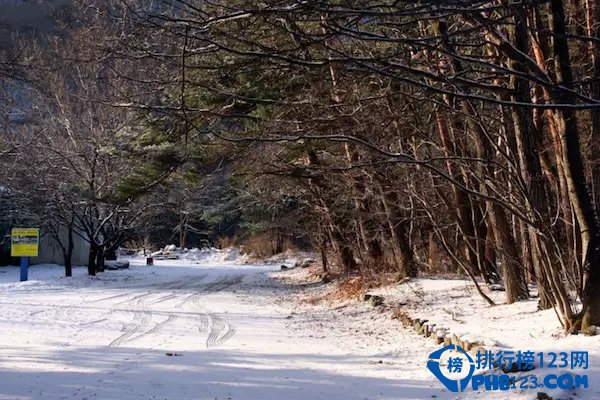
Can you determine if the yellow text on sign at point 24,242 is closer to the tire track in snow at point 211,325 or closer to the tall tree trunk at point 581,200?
the tire track in snow at point 211,325

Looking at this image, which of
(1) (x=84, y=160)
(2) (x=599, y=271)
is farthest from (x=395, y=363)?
(1) (x=84, y=160)

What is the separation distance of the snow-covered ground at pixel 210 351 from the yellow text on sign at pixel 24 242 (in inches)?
233

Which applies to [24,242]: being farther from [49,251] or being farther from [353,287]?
[353,287]

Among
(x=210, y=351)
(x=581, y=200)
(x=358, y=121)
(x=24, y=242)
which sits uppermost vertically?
(x=358, y=121)

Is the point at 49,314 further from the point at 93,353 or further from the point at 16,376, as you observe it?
the point at 16,376

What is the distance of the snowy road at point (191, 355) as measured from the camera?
5.81 metres

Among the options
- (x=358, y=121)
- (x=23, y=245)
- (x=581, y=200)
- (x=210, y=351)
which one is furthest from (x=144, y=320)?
(x=23, y=245)

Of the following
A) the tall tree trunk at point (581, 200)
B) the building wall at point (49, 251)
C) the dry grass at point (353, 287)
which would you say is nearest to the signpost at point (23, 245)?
the building wall at point (49, 251)

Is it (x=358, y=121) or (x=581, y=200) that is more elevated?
(x=358, y=121)

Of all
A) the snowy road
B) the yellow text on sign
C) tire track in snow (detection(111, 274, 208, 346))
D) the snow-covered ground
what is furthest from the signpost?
the snowy road

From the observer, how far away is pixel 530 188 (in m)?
6.82

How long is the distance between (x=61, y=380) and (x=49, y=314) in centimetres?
656

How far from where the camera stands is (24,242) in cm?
2153

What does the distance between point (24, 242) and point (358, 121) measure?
16286mm
